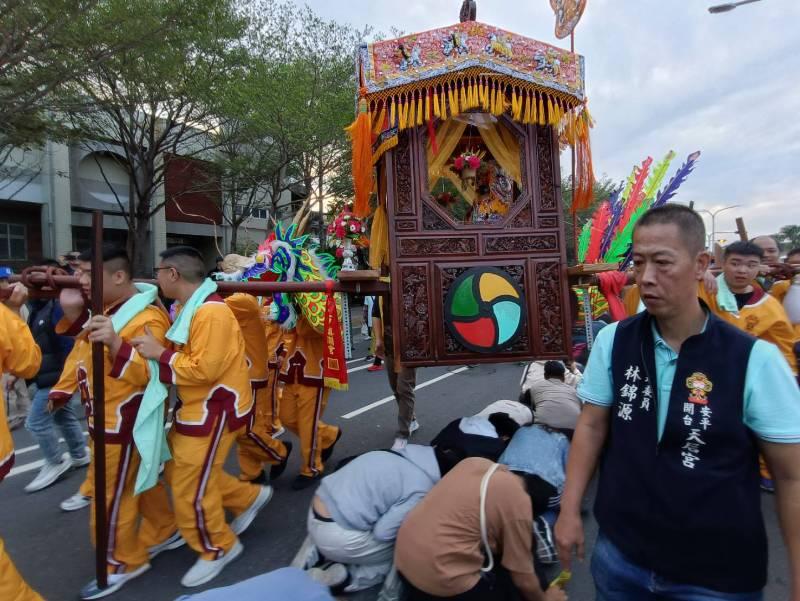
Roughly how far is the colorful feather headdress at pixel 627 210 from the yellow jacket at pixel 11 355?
429 cm

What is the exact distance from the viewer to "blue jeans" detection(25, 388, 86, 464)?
3.94 meters

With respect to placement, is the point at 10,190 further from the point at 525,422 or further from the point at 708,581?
the point at 708,581

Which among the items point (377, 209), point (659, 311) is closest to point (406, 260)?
point (377, 209)

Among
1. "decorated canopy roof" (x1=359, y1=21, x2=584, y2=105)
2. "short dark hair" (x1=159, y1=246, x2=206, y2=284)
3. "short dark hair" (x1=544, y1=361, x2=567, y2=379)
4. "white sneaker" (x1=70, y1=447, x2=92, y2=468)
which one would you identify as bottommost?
"white sneaker" (x1=70, y1=447, x2=92, y2=468)

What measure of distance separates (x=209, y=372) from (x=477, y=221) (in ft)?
6.61

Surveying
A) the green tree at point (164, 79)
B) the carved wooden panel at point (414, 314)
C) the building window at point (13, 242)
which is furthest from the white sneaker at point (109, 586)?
the building window at point (13, 242)

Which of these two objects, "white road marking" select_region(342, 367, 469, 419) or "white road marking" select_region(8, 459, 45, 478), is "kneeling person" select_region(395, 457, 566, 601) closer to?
"white road marking" select_region(342, 367, 469, 419)

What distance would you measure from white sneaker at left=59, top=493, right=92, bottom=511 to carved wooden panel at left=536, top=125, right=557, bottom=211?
3837 millimetres

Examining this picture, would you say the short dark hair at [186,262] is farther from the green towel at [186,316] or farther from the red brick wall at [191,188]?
the red brick wall at [191,188]

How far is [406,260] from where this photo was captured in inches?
129

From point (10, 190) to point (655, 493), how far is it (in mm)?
19563

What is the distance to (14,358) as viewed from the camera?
2.33 metres

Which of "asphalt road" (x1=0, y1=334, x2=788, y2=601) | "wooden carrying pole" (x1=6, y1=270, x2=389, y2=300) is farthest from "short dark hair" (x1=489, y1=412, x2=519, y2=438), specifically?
"wooden carrying pole" (x1=6, y1=270, x2=389, y2=300)

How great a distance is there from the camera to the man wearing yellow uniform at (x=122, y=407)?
2592 millimetres
